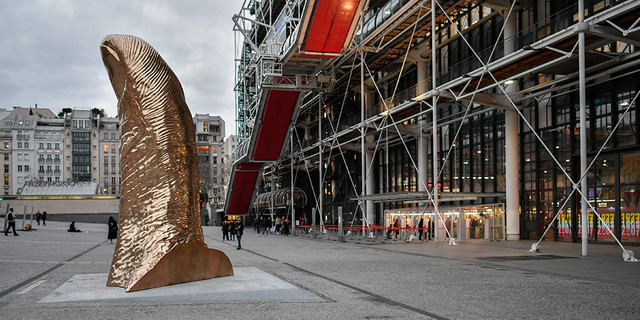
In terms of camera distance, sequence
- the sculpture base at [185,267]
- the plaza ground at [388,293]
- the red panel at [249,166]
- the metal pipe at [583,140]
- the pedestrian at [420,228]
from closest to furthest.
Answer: the plaza ground at [388,293]
the sculpture base at [185,267]
the metal pipe at [583,140]
the pedestrian at [420,228]
the red panel at [249,166]

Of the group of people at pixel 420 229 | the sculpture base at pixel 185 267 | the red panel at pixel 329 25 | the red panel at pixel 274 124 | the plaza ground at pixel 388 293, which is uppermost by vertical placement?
the red panel at pixel 329 25

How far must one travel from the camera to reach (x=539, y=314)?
246 inches

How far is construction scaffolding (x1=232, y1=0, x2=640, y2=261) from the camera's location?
1647 centimetres

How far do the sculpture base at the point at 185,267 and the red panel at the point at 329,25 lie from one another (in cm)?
1533

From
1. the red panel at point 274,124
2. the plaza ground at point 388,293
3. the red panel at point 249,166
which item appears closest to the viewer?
the plaza ground at point 388,293

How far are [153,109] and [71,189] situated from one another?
200 ft

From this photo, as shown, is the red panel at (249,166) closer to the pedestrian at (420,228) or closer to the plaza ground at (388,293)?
the pedestrian at (420,228)

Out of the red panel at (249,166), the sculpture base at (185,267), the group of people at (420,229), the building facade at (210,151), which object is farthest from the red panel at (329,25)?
the building facade at (210,151)

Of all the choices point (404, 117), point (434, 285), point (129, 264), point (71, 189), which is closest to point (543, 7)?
point (404, 117)

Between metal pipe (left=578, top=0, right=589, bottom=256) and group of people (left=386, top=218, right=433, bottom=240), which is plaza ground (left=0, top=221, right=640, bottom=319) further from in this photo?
group of people (left=386, top=218, right=433, bottom=240)

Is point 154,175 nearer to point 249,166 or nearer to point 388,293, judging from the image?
point 388,293

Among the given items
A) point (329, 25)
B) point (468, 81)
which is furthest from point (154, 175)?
point (329, 25)

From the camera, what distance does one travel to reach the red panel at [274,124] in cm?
2858

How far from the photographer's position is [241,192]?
39.3 meters
